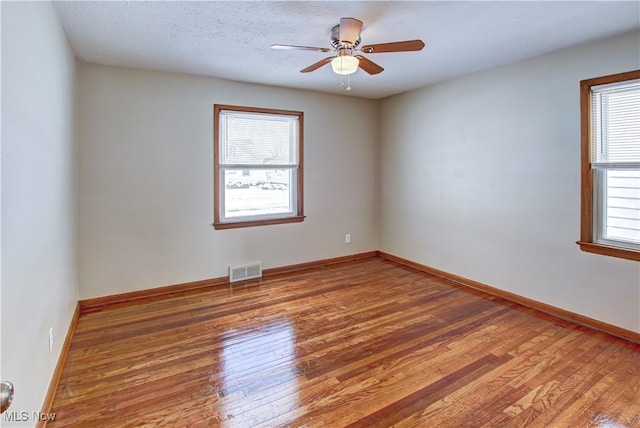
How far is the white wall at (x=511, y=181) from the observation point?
3.05 meters

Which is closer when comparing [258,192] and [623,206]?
[623,206]

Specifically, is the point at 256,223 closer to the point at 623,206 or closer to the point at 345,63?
the point at 345,63

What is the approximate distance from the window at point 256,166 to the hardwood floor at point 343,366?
3.93 feet

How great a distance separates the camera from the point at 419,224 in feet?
15.9

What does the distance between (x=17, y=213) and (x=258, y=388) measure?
5.29 feet

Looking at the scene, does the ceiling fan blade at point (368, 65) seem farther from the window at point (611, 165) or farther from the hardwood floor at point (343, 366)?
the hardwood floor at point (343, 366)

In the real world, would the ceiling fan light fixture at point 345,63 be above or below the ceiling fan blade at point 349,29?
below

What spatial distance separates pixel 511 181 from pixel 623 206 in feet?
3.17

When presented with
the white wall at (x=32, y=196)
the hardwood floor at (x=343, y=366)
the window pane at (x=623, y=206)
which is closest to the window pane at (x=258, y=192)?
the hardwood floor at (x=343, y=366)

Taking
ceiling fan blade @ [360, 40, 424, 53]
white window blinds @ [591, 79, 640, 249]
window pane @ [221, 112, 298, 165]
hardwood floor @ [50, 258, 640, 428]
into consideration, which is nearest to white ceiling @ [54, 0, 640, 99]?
ceiling fan blade @ [360, 40, 424, 53]

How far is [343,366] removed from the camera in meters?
2.46

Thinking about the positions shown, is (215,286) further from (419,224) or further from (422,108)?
(422,108)

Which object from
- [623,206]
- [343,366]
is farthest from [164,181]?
[623,206]

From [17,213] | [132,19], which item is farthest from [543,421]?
[132,19]
